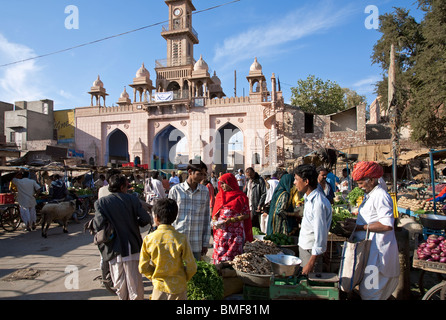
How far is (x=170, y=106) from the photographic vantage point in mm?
23703

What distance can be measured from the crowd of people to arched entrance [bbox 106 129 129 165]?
23.8 metres

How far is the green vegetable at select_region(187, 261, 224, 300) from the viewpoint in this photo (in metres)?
2.64

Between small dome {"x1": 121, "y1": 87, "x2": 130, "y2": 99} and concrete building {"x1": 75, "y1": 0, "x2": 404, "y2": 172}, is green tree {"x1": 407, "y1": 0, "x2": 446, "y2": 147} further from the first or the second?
small dome {"x1": 121, "y1": 87, "x2": 130, "y2": 99}

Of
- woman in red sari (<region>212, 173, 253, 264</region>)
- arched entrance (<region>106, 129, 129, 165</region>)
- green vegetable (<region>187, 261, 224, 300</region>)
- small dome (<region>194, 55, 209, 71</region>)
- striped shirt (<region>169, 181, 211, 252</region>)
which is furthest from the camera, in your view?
arched entrance (<region>106, 129, 129, 165</region>)

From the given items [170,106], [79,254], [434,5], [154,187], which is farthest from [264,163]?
[79,254]

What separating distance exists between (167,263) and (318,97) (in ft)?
93.2

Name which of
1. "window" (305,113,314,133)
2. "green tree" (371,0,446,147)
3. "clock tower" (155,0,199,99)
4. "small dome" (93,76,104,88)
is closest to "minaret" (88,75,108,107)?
"small dome" (93,76,104,88)

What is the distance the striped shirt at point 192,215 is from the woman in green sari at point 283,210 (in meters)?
1.44

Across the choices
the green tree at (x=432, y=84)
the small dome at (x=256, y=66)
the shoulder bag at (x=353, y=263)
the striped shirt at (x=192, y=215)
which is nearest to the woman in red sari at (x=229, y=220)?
the striped shirt at (x=192, y=215)

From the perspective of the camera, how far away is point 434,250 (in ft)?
9.15

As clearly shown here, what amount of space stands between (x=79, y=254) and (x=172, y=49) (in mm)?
25708

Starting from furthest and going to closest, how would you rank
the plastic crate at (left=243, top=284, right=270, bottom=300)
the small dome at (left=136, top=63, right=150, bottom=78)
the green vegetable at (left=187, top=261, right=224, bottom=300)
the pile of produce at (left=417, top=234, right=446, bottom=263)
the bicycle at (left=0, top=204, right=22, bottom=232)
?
1. the small dome at (left=136, top=63, right=150, bottom=78)
2. the bicycle at (left=0, top=204, right=22, bottom=232)
3. the plastic crate at (left=243, top=284, right=270, bottom=300)
4. the pile of produce at (left=417, top=234, right=446, bottom=263)
5. the green vegetable at (left=187, top=261, right=224, bottom=300)

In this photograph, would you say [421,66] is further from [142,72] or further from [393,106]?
[142,72]

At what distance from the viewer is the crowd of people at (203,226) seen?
2262 mm
